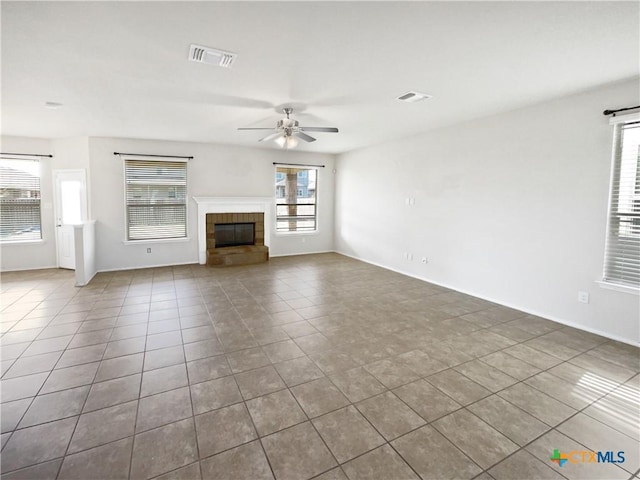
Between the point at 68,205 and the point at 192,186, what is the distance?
2.32 metres

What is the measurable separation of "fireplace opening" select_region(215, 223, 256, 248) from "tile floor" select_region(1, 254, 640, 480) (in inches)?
114

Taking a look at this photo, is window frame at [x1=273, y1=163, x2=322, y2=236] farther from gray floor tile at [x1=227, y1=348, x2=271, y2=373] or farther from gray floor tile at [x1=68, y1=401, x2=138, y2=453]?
gray floor tile at [x1=68, y1=401, x2=138, y2=453]

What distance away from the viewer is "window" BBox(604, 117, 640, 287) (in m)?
3.15

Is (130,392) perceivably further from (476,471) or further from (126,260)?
(126,260)

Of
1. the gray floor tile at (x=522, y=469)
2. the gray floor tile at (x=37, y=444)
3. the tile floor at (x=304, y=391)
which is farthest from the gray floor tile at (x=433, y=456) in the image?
the gray floor tile at (x=37, y=444)

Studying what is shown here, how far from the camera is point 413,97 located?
364 centimetres

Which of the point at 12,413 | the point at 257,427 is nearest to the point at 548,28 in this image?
the point at 257,427

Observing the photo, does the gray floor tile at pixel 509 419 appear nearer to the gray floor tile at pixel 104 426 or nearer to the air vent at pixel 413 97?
the gray floor tile at pixel 104 426

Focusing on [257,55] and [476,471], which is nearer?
[476,471]

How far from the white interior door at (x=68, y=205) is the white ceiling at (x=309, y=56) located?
173 centimetres

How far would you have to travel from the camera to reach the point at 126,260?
6.27 metres

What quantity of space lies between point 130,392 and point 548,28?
404cm

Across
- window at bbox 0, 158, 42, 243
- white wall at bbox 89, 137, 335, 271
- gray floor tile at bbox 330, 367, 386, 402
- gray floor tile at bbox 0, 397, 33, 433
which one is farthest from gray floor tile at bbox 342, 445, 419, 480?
window at bbox 0, 158, 42, 243

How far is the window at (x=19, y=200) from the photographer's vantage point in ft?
19.3
